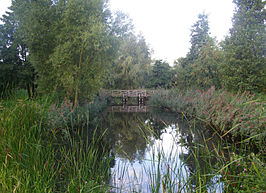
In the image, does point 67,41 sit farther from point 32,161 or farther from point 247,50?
point 247,50

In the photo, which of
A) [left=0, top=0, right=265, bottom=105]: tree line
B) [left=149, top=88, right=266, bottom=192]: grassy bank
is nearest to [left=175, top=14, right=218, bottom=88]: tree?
[left=0, top=0, right=265, bottom=105]: tree line

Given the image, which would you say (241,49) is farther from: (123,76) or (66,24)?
(123,76)

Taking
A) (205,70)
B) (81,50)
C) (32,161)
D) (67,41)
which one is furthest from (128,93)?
(32,161)

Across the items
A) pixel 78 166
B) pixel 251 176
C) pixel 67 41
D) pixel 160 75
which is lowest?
pixel 78 166

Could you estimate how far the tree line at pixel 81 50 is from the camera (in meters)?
9.78

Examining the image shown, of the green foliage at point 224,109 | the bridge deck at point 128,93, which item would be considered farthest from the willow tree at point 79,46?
the bridge deck at point 128,93

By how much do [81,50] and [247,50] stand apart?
→ 10761 millimetres

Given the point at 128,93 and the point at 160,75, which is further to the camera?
the point at 160,75

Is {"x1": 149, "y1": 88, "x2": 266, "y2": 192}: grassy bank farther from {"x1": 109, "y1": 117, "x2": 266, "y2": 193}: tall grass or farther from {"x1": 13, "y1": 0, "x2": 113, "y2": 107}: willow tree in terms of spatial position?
{"x1": 13, "y1": 0, "x2": 113, "y2": 107}: willow tree

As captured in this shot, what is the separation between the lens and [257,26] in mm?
13922

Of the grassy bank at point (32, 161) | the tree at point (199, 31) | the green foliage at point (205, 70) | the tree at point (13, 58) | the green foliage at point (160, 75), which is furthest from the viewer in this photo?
the green foliage at point (160, 75)

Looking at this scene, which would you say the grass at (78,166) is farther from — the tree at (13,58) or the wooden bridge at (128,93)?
the wooden bridge at (128,93)

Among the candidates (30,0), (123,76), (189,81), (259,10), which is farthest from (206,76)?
(30,0)

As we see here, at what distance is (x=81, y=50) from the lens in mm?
10062
